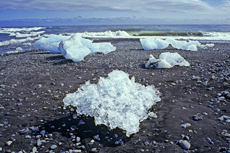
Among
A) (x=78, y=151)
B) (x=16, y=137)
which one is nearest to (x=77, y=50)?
(x=16, y=137)

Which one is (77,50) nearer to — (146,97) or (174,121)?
(146,97)

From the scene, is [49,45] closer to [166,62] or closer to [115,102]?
[166,62]

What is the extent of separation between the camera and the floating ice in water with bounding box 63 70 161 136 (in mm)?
2830

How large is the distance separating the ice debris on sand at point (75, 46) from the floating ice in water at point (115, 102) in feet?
14.4

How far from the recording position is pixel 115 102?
3.12 metres

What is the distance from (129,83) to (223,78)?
329cm

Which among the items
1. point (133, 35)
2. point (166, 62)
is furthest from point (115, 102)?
point (133, 35)

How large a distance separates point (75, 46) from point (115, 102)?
5889mm

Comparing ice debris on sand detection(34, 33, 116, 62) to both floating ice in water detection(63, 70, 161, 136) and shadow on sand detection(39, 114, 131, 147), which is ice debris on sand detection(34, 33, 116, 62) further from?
shadow on sand detection(39, 114, 131, 147)

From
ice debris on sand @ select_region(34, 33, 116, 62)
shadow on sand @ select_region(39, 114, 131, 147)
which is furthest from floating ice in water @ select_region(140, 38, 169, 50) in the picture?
shadow on sand @ select_region(39, 114, 131, 147)

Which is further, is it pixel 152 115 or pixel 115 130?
pixel 152 115

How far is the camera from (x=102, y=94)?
3.30 meters

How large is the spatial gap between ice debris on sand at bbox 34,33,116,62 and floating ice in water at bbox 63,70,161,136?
14.4 ft

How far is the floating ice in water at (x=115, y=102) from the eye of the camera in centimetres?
283
